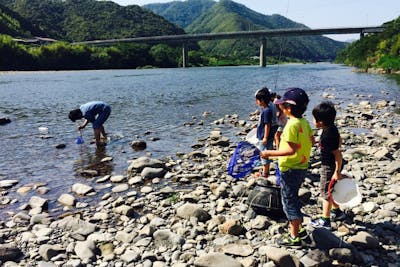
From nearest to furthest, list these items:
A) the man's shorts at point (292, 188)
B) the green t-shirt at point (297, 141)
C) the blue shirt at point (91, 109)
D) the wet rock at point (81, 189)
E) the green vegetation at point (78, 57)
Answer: the green t-shirt at point (297, 141), the man's shorts at point (292, 188), the wet rock at point (81, 189), the blue shirt at point (91, 109), the green vegetation at point (78, 57)

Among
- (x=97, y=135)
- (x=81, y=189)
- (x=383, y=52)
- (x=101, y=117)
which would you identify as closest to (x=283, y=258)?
(x=81, y=189)

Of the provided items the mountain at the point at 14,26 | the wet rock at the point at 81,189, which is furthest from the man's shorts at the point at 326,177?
the mountain at the point at 14,26

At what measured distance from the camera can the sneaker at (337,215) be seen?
250 inches

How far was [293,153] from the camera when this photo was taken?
17.4 feet

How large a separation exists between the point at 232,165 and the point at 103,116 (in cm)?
691

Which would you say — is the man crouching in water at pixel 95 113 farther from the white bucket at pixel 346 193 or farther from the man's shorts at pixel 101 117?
the white bucket at pixel 346 193

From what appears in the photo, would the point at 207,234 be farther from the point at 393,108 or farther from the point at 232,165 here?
the point at 393,108

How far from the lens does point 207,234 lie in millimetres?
6238

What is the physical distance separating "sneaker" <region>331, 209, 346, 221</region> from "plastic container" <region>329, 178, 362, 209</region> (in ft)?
1.56

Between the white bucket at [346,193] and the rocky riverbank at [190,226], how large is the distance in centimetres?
48

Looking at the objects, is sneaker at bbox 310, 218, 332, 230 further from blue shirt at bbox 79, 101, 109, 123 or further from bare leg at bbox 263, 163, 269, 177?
blue shirt at bbox 79, 101, 109, 123

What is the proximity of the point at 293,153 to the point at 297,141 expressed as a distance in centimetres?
19

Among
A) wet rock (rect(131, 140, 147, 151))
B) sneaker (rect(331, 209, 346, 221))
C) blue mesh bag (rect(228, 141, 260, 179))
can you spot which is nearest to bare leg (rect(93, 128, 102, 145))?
wet rock (rect(131, 140, 147, 151))

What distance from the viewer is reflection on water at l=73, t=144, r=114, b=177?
10695mm
